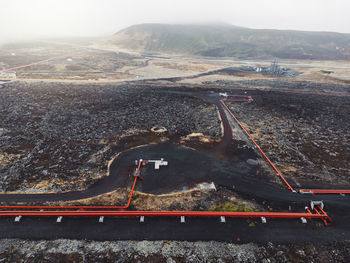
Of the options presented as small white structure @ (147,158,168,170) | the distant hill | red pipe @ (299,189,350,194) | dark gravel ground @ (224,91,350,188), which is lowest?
red pipe @ (299,189,350,194)

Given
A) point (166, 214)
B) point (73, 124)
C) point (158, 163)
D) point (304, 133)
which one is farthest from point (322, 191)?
point (73, 124)

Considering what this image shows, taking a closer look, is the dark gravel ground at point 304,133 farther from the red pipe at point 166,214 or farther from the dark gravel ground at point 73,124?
the dark gravel ground at point 73,124

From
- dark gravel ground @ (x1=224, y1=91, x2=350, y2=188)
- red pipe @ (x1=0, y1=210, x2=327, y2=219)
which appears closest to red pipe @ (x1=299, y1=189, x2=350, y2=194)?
dark gravel ground @ (x1=224, y1=91, x2=350, y2=188)

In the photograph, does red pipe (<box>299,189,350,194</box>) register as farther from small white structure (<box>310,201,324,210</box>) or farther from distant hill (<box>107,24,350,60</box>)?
distant hill (<box>107,24,350,60</box>)

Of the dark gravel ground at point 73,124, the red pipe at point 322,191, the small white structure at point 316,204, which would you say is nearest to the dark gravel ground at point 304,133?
the red pipe at point 322,191

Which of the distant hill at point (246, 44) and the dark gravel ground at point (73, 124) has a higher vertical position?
the distant hill at point (246, 44)

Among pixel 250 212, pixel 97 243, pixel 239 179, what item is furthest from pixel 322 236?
pixel 97 243

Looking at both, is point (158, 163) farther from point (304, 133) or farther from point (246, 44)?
point (246, 44)

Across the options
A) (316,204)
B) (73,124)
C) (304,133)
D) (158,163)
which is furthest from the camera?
(73,124)
